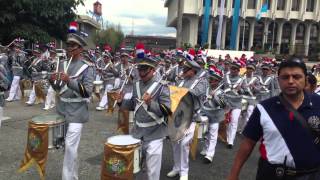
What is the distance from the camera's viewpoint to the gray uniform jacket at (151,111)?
5.16 metres

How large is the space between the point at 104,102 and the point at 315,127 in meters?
10.9

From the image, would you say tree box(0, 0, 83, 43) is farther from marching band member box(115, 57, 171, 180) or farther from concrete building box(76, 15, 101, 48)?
concrete building box(76, 15, 101, 48)

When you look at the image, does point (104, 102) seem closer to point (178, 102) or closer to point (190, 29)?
point (178, 102)

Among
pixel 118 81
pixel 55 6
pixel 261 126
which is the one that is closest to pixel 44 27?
pixel 55 6

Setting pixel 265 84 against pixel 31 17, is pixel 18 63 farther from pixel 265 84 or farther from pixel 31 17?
pixel 31 17

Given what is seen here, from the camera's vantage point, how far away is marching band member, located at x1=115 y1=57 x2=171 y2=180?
5141mm

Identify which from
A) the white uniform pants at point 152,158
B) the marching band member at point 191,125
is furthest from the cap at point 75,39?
the marching band member at point 191,125

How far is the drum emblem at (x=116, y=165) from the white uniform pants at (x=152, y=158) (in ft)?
2.28

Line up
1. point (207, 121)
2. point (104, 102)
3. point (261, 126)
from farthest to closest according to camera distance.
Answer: point (104, 102)
point (207, 121)
point (261, 126)

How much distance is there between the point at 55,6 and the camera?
23.4 meters

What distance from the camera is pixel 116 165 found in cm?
451

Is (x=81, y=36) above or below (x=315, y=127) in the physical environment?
above

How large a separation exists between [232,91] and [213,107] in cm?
161

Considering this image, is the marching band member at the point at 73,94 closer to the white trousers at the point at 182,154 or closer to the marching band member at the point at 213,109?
the white trousers at the point at 182,154
